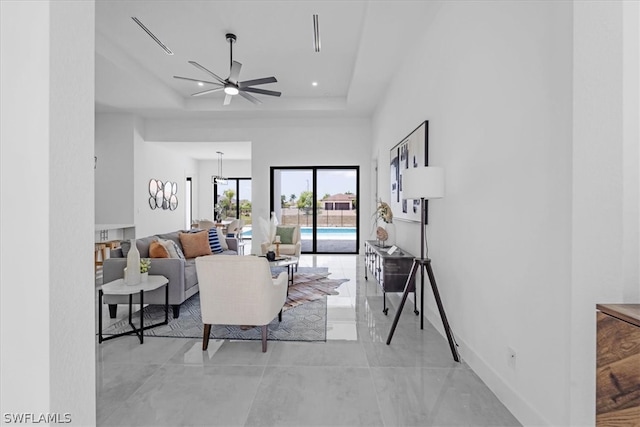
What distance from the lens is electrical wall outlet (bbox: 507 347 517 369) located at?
6.37 ft

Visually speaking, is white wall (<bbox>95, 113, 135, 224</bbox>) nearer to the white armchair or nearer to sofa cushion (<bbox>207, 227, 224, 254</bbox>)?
Answer: sofa cushion (<bbox>207, 227, 224, 254</bbox>)

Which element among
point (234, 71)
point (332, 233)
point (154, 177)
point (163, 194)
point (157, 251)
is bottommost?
point (332, 233)

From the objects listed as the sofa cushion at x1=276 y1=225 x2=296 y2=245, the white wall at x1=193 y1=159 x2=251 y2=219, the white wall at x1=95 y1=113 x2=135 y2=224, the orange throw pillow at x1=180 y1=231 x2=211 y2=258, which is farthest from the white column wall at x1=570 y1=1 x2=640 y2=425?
the white wall at x1=193 y1=159 x2=251 y2=219

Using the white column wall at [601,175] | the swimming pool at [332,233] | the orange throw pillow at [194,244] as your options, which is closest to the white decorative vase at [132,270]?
the orange throw pillow at [194,244]

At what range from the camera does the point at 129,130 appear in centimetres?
757

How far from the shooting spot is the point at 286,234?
6.88 meters

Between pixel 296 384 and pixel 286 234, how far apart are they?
4694 millimetres

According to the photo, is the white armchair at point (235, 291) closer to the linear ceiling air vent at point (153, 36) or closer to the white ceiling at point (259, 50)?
the white ceiling at point (259, 50)

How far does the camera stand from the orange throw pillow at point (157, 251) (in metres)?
3.91

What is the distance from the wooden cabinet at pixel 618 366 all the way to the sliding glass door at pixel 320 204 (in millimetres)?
7149

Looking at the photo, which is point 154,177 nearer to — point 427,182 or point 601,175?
point 427,182
